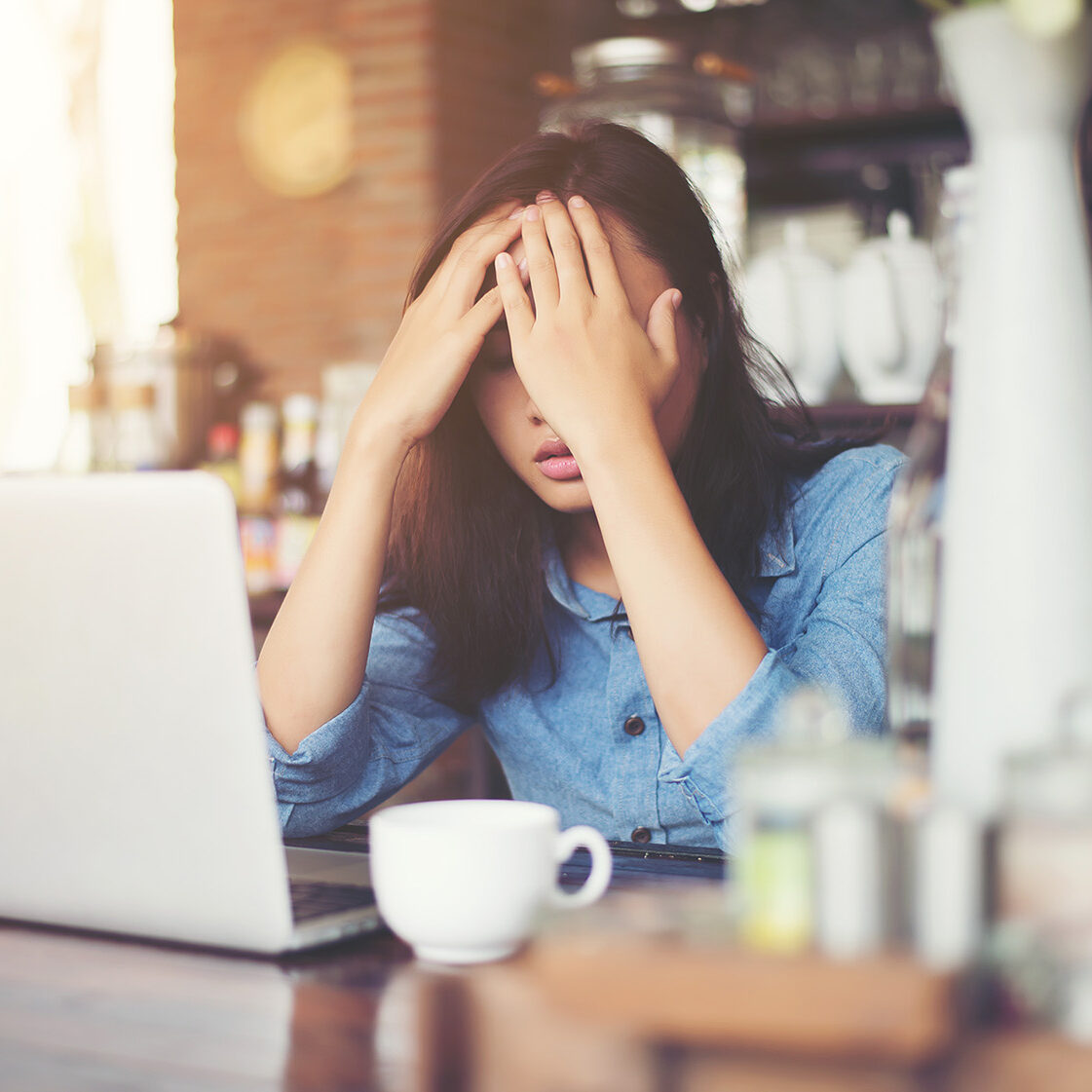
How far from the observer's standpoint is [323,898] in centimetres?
78

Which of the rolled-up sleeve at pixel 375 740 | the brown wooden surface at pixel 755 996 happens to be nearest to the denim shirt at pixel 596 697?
the rolled-up sleeve at pixel 375 740

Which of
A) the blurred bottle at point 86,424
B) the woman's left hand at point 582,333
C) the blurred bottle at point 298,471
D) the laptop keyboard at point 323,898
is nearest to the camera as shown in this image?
the laptop keyboard at point 323,898

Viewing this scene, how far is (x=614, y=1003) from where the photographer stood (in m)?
0.38

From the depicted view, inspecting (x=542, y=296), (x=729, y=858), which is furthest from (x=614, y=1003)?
(x=542, y=296)

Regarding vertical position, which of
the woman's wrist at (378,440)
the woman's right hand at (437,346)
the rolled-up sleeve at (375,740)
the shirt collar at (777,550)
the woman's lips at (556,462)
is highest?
the woman's right hand at (437,346)

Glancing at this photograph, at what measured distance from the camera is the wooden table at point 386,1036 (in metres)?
0.37

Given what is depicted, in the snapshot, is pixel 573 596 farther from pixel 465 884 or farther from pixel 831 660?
pixel 465 884

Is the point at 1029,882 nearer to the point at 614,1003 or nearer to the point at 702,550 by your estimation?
the point at 614,1003

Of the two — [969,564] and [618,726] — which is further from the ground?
[969,564]

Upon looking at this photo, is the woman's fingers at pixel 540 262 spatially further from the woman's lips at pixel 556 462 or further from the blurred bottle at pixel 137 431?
the blurred bottle at pixel 137 431

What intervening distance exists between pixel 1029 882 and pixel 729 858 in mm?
492

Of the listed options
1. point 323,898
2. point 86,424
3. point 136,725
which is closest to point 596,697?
point 323,898

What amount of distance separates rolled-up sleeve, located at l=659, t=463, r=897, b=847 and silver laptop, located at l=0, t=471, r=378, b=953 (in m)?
0.25

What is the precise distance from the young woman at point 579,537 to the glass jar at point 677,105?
1.29m
